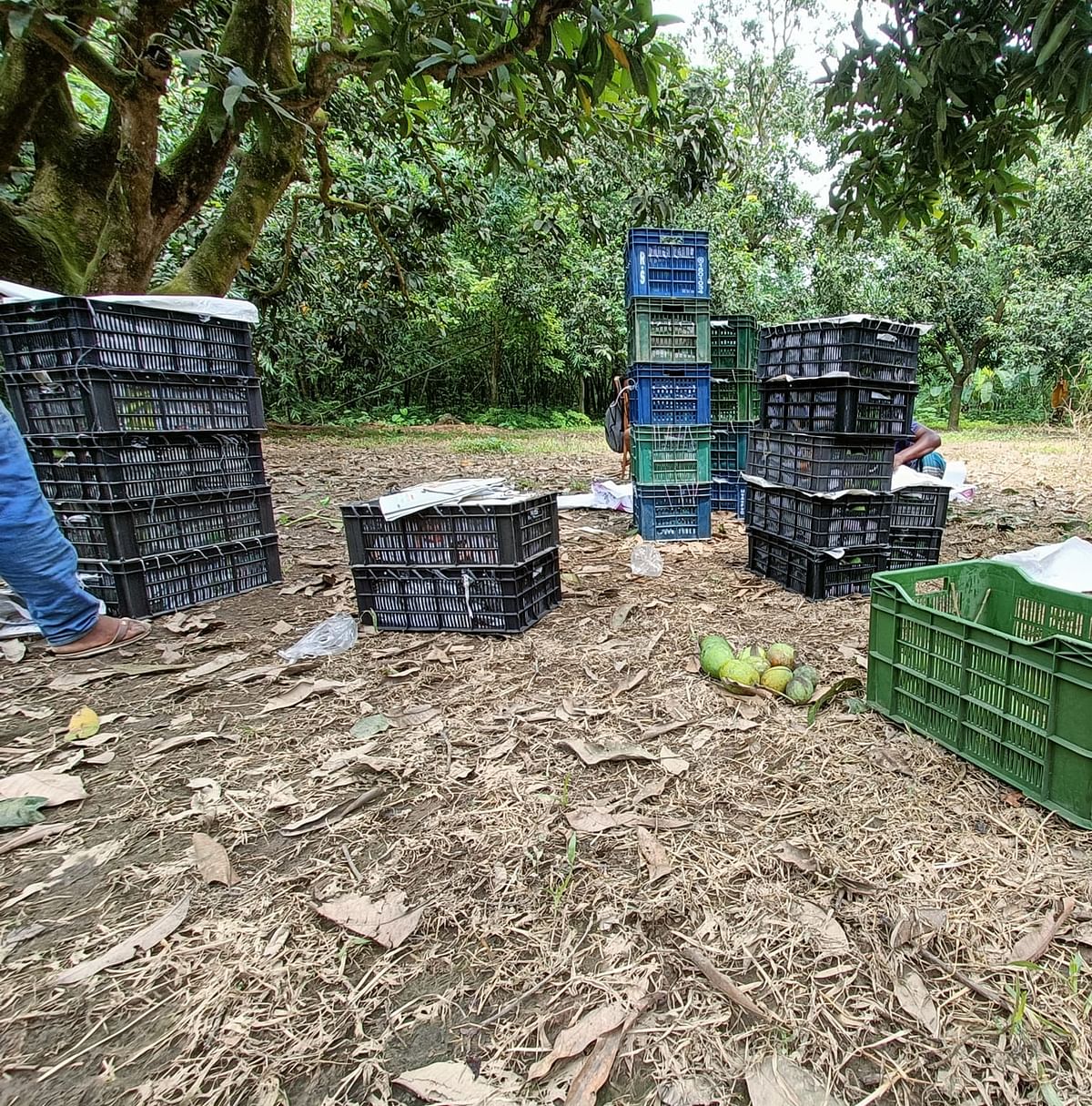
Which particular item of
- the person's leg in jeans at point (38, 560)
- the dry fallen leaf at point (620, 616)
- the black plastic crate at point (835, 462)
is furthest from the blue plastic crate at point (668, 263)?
the person's leg in jeans at point (38, 560)

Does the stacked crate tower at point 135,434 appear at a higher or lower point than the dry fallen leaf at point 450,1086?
higher

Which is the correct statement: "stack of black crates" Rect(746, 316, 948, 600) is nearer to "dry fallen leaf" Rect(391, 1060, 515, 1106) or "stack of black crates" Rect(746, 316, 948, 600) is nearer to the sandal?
"dry fallen leaf" Rect(391, 1060, 515, 1106)

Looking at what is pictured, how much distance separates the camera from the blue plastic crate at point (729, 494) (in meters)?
6.32

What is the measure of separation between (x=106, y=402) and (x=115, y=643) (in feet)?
4.12

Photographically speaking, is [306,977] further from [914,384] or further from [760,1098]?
[914,384]

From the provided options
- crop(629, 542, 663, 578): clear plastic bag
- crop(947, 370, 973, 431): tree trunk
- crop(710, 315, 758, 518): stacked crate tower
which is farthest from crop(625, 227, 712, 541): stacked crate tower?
crop(947, 370, 973, 431): tree trunk

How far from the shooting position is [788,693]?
8.41 ft

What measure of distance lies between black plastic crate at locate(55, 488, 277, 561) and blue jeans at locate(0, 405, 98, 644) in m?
0.38

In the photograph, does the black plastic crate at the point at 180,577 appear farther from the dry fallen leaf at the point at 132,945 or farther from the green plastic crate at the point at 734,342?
the green plastic crate at the point at 734,342

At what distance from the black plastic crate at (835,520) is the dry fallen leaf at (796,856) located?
236cm

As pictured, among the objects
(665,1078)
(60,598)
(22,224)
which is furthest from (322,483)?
(665,1078)

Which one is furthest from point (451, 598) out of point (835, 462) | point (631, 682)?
point (835, 462)

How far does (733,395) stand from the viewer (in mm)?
5977

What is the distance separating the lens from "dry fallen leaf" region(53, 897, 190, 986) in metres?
1.42
